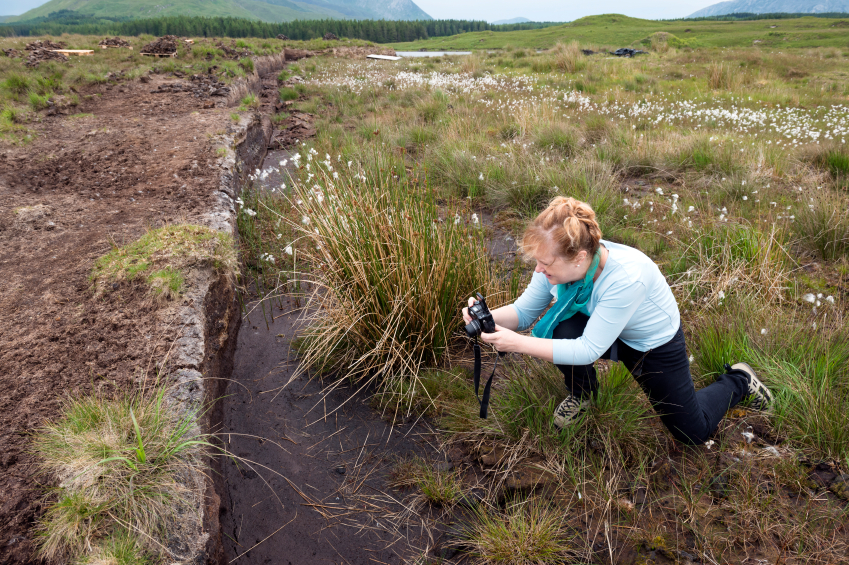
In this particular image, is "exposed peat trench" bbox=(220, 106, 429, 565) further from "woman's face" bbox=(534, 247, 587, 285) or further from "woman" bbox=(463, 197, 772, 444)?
"woman's face" bbox=(534, 247, 587, 285)

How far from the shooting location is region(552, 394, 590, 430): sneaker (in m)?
2.47

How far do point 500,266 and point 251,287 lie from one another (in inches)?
102

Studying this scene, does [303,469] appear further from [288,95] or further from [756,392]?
[288,95]

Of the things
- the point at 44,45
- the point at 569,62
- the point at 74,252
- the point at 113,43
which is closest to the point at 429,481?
the point at 74,252

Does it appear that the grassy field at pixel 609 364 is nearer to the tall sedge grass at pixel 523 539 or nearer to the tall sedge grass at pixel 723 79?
the tall sedge grass at pixel 523 539

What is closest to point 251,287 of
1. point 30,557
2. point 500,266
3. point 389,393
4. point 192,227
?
point 192,227

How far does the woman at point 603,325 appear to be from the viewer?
196 centimetres

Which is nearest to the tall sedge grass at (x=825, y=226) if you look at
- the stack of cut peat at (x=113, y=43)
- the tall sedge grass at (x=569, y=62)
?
the tall sedge grass at (x=569, y=62)

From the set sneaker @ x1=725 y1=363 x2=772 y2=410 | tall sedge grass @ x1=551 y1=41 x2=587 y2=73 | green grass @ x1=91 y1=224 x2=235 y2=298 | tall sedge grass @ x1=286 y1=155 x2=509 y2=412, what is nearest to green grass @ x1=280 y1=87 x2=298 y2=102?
tall sedge grass @ x1=551 y1=41 x2=587 y2=73

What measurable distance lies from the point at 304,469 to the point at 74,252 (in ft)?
10.7

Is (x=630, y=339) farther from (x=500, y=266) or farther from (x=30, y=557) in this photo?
(x=30, y=557)

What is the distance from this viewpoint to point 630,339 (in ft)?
7.46

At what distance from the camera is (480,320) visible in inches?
84.0

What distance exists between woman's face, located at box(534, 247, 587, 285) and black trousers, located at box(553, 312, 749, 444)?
1.35 ft
